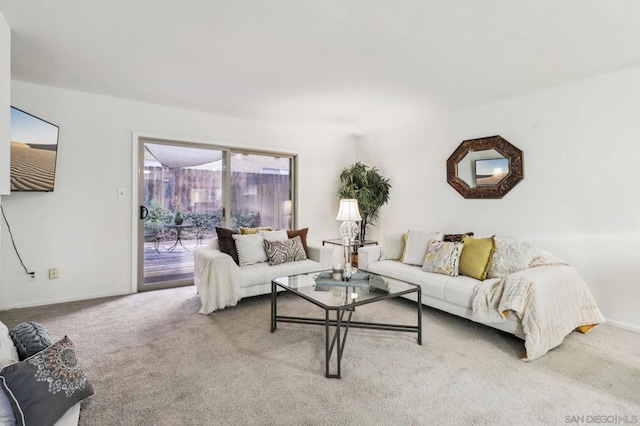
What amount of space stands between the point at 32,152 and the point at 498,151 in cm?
502

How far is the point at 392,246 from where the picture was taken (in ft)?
13.6

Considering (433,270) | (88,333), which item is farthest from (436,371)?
(88,333)

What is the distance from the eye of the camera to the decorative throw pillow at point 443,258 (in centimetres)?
326

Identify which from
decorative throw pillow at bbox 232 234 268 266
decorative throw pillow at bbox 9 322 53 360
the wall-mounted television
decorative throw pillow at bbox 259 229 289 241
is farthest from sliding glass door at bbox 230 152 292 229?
decorative throw pillow at bbox 9 322 53 360

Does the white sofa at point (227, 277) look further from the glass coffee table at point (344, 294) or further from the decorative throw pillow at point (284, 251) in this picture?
the glass coffee table at point (344, 294)

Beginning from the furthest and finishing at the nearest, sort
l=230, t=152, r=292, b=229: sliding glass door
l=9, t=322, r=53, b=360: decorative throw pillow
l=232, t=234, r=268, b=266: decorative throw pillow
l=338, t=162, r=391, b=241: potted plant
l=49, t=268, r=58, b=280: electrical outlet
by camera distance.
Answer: l=338, t=162, r=391, b=241: potted plant
l=230, t=152, r=292, b=229: sliding glass door
l=232, t=234, r=268, b=266: decorative throw pillow
l=49, t=268, r=58, b=280: electrical outlet
l=9, t=322, r=53, b=360: decorative throw pillow

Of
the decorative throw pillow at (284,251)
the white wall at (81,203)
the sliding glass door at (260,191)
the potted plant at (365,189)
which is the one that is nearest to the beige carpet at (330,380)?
the white wall at (81,203)

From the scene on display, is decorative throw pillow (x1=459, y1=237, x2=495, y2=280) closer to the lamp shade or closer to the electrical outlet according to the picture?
the lamp shade

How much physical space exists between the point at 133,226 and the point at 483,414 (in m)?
4.03

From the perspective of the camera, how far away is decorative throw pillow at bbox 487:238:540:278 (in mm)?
2972

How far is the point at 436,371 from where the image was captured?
7.11ft

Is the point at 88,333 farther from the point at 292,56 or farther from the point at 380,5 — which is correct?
the point at 380,5

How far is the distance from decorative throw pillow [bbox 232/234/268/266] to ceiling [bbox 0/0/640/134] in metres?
1.66

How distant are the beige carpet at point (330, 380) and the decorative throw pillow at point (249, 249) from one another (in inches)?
26.7
